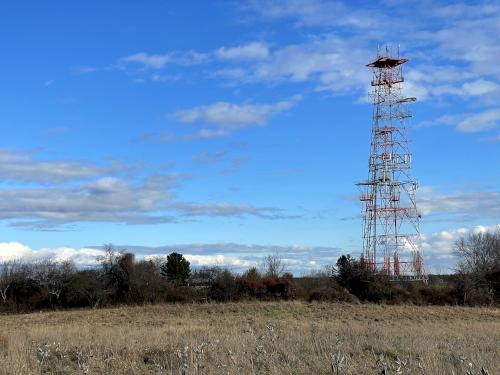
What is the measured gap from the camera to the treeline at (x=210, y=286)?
53.8 meters

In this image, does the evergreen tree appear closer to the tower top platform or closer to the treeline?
the treeline

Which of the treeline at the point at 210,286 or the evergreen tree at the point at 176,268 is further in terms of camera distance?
the evergreen tree at the point at 176,268

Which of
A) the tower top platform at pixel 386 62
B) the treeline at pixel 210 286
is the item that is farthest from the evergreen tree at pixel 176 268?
the tower top platform at pixel 386 62

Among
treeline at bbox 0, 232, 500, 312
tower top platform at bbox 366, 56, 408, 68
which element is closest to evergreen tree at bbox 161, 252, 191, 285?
treeline at bbox 0, 232, 500, 312

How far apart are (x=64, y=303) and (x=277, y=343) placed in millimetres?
47858

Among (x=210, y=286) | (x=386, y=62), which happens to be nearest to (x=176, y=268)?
(x=210, y=286)

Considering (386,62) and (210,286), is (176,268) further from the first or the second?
(386,62)

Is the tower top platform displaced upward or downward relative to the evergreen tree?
upward

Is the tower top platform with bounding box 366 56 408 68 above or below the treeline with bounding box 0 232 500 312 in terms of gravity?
above

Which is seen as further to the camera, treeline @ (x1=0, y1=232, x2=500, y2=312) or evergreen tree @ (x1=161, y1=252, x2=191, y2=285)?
evergreen tree @ (x1=161, y1=252, x2=191, y2=285)

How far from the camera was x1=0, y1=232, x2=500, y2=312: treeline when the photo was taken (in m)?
53.8

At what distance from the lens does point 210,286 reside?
60312 millimetres

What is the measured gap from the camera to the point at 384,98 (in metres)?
53.8

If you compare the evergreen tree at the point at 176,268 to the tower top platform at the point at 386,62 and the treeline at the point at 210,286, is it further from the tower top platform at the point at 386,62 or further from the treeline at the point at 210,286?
the tower top platform at the point at 386,62
